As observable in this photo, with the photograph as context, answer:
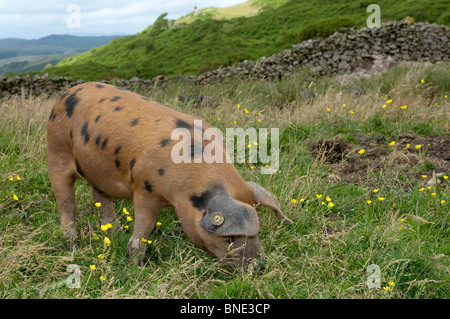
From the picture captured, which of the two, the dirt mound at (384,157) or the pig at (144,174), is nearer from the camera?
the pig at (144,174)

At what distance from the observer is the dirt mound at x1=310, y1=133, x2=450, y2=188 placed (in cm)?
482

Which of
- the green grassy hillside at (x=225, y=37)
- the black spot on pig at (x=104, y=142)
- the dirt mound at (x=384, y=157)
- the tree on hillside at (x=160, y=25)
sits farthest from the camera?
the tree on hillside at (x=160, y=25)

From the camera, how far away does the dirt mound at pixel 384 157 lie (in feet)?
15.8

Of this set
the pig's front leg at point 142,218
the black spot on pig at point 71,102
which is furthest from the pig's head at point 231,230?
the black spot on pig at point 71,102

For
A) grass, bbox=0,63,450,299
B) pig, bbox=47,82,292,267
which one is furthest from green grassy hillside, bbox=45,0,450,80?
pig, bbox=47,82,292,267

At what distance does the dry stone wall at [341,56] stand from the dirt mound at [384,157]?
9.55 metres

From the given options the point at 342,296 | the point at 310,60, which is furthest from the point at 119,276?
the point at 310,60

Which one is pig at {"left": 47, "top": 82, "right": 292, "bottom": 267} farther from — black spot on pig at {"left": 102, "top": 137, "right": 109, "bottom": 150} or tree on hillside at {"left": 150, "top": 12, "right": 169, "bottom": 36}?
tree on hillside at {"left": 150, "top": 12, "right": 169, "bottom": 36}

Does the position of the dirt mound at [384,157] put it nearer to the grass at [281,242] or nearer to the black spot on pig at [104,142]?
the grass at [281,242]

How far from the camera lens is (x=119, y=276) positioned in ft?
9.75

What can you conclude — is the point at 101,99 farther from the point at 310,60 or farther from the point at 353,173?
the point at 310,60

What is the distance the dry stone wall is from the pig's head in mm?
12573

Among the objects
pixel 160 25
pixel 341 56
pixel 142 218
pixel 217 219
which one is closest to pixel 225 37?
pixel 160 25

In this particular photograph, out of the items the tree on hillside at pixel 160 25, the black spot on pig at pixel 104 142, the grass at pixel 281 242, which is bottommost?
the grass at pixel 281 242
